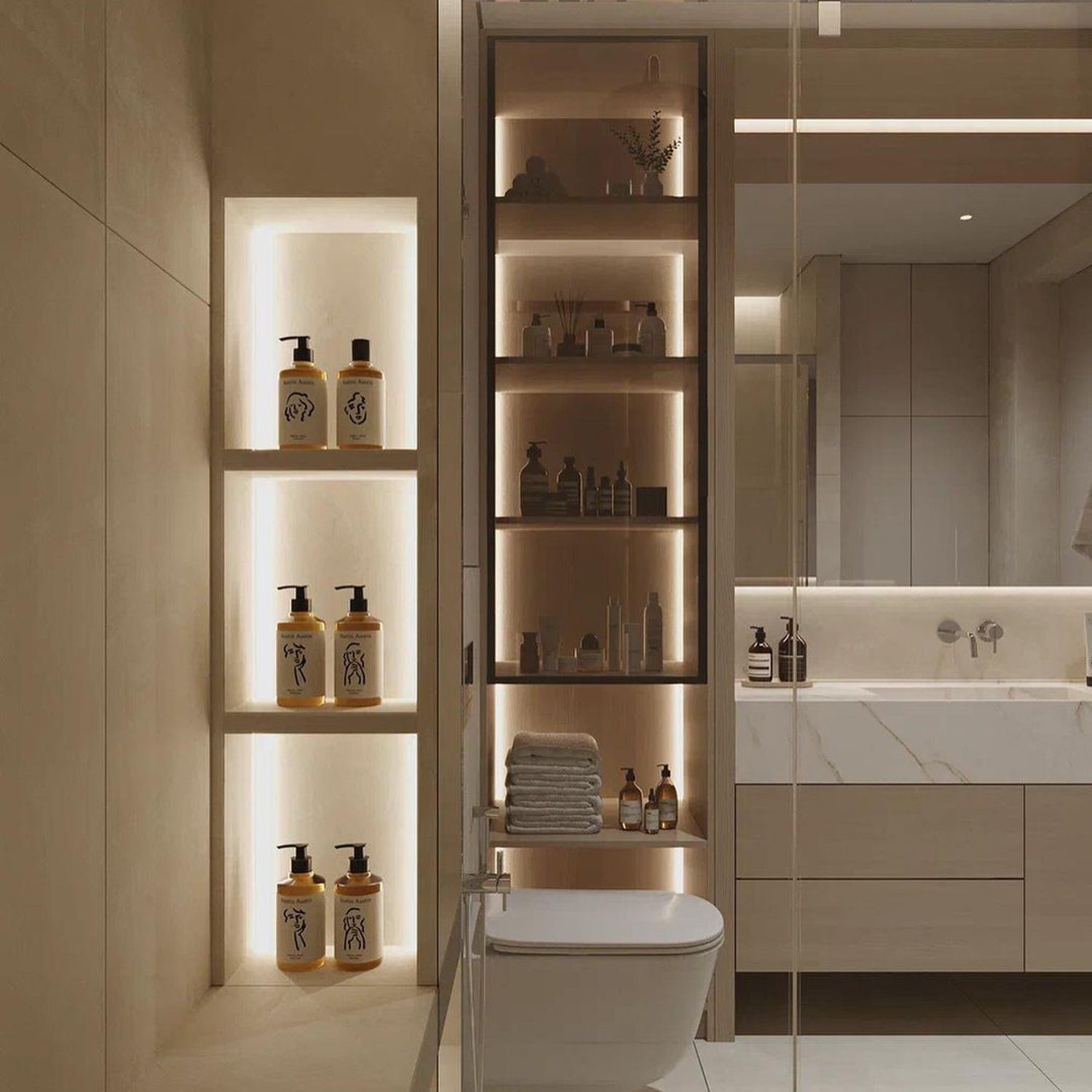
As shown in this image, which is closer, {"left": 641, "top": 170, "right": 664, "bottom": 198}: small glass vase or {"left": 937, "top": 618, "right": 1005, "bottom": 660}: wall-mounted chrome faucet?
{"left": 641, "top": 170, "right": 664, "bottom": 198}: small glass vase

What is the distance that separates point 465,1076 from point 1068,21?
5.46 feet

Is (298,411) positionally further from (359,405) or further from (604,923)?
(604,923)

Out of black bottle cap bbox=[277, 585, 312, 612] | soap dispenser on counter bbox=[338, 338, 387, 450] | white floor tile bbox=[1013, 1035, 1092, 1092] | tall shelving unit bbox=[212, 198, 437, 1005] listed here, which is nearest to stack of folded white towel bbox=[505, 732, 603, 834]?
tall shelving unit bbox=[212, 198, 437, 1005]

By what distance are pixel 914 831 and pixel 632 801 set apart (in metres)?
0.41

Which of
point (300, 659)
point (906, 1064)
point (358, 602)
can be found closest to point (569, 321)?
point (358, 602)

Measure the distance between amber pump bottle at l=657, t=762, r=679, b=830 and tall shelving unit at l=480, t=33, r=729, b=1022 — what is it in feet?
0.04

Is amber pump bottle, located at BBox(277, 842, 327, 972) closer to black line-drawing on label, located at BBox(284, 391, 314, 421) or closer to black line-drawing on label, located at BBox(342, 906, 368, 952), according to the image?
black line-drawing on label, located at BBox(342, 906, 368, 952)

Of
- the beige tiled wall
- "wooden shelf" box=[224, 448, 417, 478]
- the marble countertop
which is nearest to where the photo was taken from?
the beige tiled wall

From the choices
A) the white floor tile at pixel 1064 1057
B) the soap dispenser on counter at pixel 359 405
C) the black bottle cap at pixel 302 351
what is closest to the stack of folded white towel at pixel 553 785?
the soap dispenser on counter at pixel 359 405

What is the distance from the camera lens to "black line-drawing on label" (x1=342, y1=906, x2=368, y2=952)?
140 centimetres

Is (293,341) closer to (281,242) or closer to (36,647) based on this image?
(281,242)

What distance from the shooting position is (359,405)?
4.59 ft

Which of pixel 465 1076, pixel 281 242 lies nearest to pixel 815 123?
pixel 281 242

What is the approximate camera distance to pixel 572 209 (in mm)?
1443
